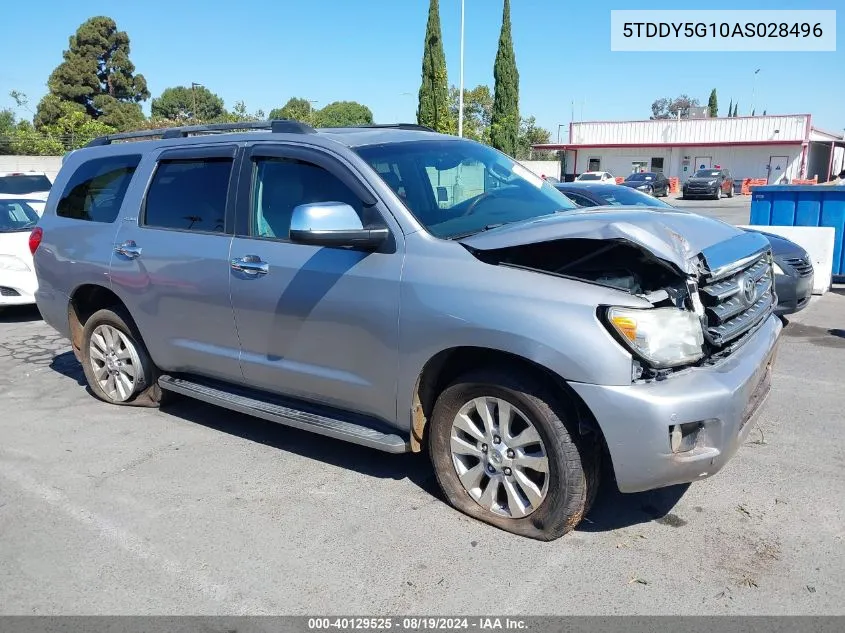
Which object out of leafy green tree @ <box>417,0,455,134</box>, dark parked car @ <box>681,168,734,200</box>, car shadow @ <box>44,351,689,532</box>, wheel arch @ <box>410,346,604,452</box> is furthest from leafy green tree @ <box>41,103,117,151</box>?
wheel arch @ <box>410,346,604,452</box>

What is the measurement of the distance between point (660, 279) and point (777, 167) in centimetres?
4956

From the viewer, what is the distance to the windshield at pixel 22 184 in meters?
13.5

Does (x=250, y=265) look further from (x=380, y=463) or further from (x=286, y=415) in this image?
(x=380, y=463)

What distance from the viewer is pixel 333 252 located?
12.5ft

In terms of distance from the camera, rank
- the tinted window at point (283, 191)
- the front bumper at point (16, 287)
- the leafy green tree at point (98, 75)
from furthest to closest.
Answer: the leafy green tree at point (98, 75)
the front bumper at point (16, 287)
the tinted window at point (283, 191)

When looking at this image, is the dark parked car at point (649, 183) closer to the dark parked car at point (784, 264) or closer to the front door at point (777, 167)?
the front door at point (777, 167)

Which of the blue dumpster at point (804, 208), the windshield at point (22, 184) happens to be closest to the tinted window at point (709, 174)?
the blue dumpster at point (804, 208)

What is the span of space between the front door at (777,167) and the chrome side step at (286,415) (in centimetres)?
4850

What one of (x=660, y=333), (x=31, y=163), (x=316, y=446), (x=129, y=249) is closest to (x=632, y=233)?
(x=660, y=333)

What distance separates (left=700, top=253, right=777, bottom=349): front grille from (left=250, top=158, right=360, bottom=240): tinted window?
1981mm

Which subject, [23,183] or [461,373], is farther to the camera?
[23,183]

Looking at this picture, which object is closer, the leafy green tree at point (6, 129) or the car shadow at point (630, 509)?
the car shadow at point (630, 509)

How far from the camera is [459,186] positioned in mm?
4215

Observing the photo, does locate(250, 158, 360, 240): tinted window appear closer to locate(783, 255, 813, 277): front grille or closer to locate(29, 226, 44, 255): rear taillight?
locate(29, 226, 44, 255): rear taillight
